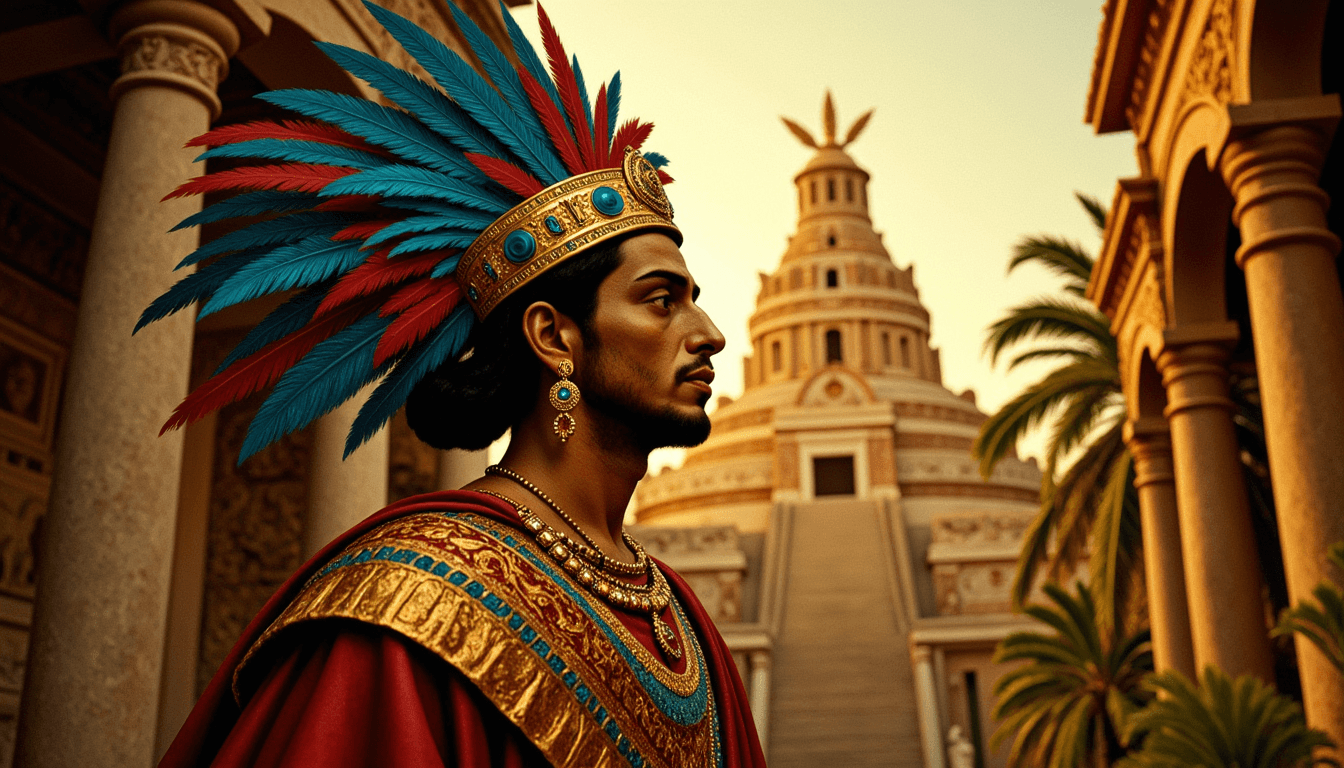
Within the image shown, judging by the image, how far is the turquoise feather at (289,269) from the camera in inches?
82.7

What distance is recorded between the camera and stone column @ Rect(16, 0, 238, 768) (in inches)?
213

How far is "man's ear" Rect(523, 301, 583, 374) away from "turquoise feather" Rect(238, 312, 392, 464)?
0.93 feet

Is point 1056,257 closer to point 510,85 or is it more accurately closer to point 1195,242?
point 1195,242

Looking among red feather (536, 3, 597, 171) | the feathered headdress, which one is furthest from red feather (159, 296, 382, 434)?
red feather (536, 3, 597, 171)

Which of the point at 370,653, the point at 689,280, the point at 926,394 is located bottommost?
the point at 370,653

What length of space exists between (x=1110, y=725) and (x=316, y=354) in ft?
53.2

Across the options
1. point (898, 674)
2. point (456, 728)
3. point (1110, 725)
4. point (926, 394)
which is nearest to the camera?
point (456, 728)

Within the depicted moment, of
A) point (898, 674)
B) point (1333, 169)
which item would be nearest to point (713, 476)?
point (898, 674)

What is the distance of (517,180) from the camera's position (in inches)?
90.2

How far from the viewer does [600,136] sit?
2537 mm

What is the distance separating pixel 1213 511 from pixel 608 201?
8.34 meters

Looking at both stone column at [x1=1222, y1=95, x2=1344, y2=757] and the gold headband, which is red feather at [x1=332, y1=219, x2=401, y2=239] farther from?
stone column at [x1=1222, y1=95, x2=1344, y2=757]

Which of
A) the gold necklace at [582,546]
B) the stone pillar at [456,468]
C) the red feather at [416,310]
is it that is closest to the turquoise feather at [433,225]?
the red feather at [416,310]

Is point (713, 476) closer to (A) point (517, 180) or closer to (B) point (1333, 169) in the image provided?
(B) point (1333, 169)
